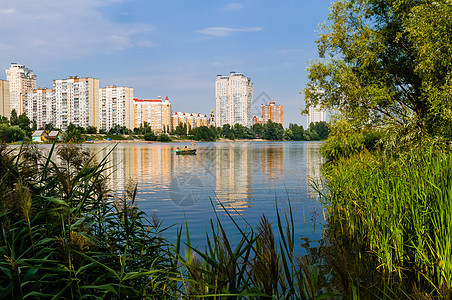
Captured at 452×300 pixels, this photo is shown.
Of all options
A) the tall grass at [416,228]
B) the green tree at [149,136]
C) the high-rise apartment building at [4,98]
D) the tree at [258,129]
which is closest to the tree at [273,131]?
the tree at [258,129]

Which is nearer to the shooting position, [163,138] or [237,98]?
[237,98]

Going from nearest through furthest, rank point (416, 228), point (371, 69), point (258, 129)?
point (416, 228) < point (371, 69) < point (258, 129)

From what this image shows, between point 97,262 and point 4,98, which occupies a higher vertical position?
point 4,98

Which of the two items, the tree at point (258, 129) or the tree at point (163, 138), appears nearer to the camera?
the tree at point (163, 138)

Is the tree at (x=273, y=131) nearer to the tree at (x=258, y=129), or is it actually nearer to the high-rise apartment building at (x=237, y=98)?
the tree at (x=258, y=129)

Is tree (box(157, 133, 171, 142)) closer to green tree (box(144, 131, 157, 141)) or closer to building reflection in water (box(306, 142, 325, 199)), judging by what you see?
green tree (box(144, 131, 157, 141))

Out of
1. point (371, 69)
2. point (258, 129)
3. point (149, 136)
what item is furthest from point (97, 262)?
point (149, 136)

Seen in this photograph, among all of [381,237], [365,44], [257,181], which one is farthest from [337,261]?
[257,181]

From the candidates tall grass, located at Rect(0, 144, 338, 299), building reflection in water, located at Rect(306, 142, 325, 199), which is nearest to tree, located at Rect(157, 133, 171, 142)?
building reflection in water, located at Rect(306, 142, 325, 199)

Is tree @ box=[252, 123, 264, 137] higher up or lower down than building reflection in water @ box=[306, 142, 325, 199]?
higher up

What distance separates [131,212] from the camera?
4.91m

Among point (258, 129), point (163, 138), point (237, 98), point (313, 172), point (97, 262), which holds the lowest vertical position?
point (313, 172)

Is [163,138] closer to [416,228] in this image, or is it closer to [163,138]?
[163,138]

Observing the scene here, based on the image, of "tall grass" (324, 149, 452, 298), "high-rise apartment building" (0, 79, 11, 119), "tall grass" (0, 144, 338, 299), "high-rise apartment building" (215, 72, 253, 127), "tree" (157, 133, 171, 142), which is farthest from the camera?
"high-rise apartment building" (0, 79, 11, 119)
